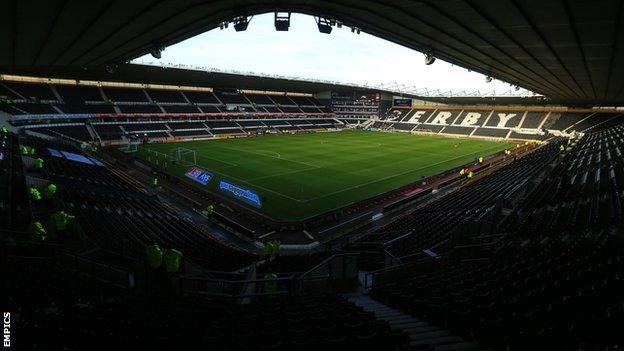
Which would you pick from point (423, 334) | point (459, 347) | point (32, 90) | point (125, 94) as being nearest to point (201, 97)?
point (125, 94)

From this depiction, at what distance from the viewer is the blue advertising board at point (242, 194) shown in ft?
74.2

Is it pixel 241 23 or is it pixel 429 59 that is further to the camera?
pixel 429 59

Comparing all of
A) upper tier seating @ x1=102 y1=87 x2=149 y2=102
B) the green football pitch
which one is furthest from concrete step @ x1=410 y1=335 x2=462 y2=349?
upper tier seating @ x1=102 y1=87 x2=149 y2=102

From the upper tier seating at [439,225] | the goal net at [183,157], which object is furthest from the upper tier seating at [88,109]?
the upper tier seating at [439,225]

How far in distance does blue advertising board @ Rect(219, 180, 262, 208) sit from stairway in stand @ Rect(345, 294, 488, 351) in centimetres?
1602

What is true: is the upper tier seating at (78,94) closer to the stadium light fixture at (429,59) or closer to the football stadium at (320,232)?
the football stadium at (320,232)

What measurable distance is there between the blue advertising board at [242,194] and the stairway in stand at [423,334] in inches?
631

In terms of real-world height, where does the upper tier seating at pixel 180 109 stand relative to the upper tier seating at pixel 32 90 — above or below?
below

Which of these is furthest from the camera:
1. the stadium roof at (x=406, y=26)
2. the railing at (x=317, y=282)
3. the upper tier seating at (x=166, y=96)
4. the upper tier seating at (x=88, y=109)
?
the upper tier seating at (x=166, y=96)

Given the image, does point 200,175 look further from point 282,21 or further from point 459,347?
point 459,347

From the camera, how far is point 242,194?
23.8 meters

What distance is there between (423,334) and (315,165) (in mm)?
31404

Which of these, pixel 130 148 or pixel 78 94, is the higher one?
pixel 78 94

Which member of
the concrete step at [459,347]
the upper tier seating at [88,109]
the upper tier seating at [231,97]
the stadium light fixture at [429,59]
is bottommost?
the concrete step at [459,347]
